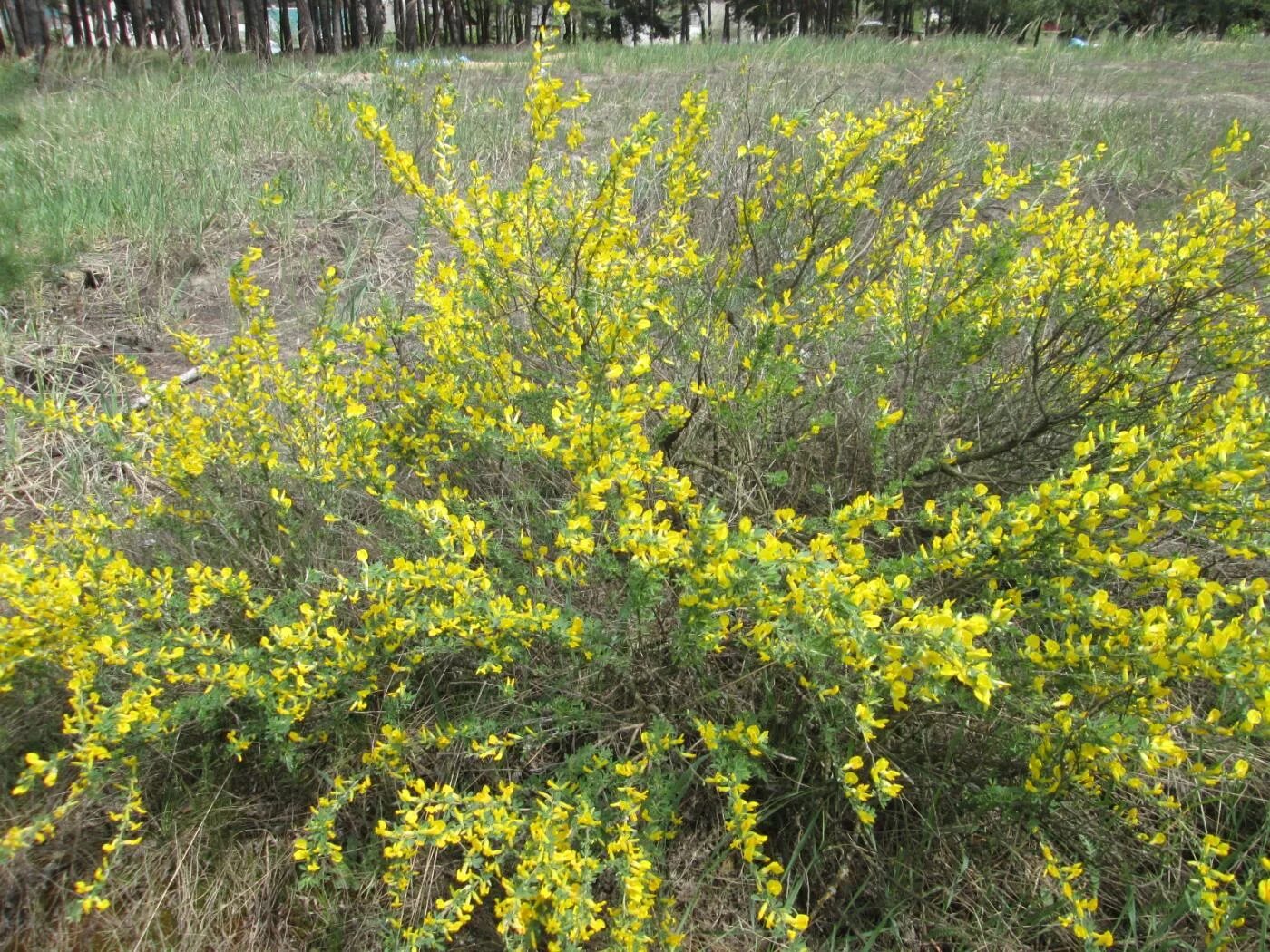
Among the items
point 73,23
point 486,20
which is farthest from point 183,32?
point 486,20

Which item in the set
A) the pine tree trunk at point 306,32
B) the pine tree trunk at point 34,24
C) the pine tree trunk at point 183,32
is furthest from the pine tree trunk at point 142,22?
the pine tree trunk at point 183,32

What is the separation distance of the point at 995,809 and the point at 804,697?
1.92ft

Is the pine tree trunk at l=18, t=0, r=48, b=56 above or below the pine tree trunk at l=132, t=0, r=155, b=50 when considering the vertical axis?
below

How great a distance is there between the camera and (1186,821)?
1983 mm

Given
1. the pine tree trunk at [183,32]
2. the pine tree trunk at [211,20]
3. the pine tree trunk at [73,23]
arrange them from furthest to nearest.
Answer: the pine tree trunk at [73,23] → the pine tree trunk at [211,20] → the pine tree trunk at [183,32]

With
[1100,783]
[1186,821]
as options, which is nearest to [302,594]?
[1100,783]

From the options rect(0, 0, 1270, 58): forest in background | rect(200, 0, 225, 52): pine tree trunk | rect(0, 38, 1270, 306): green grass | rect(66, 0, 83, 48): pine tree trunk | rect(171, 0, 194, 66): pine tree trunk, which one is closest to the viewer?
rect(0, 38, 1270, 306): green grass

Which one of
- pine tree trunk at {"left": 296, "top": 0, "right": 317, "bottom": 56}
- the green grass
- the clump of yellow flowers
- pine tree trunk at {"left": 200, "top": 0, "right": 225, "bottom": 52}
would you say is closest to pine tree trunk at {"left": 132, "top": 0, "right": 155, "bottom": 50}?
pine tree trunk at {"left": 200, "top": 0, "right": 225, "bottom": 52}

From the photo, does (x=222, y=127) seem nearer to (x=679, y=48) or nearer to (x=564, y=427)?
(x=564, y=427)

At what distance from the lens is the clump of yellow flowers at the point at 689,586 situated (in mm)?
1579

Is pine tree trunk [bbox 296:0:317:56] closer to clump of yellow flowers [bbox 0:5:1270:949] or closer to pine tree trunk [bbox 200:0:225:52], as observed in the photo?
pine tree trunk [bbox 200:0:225:52]

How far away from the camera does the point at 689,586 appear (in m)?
1.65

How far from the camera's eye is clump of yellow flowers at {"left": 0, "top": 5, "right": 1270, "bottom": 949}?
1.58 meters

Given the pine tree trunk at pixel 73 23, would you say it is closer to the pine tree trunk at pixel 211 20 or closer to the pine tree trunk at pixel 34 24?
the pine tree trunk at pixel 211 20
